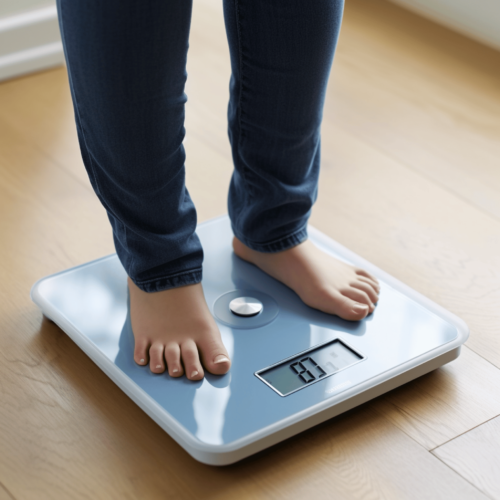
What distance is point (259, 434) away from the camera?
71cm

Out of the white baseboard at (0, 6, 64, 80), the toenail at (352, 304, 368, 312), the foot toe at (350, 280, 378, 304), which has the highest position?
the toenail at (352, 304, 368, 312)

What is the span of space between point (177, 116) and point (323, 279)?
0.28 meters

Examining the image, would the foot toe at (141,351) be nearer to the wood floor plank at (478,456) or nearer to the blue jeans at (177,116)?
the blue jeans at (177,116)

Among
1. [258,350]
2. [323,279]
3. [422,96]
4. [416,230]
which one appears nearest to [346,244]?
[416,230]

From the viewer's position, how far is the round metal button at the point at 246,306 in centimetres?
88

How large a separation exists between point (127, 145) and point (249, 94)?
0.57 ft

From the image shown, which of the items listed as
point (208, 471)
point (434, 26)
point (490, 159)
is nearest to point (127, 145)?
point (208, 471)

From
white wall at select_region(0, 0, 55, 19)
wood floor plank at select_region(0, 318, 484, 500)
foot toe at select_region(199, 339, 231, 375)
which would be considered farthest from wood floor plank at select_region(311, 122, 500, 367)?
white wall at select_region(0, 0, 55, 19)

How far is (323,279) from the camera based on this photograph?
0.90 m

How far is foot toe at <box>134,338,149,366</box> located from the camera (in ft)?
2.63

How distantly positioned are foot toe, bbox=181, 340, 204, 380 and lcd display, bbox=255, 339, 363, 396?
0.21ft

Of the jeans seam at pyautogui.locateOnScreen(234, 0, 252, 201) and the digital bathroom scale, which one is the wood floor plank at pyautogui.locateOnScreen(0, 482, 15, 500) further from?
the jeans seam at pyautogui.locateOnScreen(234, 0, 252, 201)

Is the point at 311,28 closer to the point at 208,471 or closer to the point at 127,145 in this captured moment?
the point at 127,145

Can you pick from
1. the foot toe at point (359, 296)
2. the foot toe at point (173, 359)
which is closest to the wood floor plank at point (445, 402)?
the foot toe at point (359, 296)
